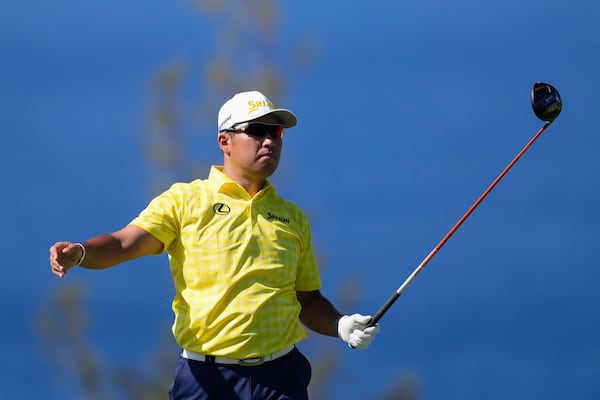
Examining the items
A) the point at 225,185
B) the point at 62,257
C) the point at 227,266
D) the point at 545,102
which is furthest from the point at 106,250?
the point at 545,102

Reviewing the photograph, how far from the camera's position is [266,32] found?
12250 mm

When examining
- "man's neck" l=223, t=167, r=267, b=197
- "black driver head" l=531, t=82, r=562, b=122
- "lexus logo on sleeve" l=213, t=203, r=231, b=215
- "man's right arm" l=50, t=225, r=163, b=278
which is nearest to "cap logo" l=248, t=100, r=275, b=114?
"man's neck" l=223, t=167, r=267, b=197

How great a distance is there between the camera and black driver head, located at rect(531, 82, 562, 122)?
5.59 meters

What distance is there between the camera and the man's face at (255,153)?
536 cm

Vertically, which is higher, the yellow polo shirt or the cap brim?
the cap brim

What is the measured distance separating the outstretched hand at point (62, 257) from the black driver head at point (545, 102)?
2.10 metres

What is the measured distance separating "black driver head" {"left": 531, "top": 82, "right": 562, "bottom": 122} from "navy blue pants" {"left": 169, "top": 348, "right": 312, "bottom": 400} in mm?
1526

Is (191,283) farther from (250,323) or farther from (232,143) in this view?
(232,143)

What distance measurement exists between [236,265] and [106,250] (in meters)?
0.51

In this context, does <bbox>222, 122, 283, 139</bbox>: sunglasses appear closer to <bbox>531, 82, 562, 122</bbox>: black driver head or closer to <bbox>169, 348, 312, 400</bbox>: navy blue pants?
<bbox>169, 348, 312, 400</bbox>: navy blue pants

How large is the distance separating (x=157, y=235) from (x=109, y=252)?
22 cm

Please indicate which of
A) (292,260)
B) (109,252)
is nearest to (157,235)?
(109,252)

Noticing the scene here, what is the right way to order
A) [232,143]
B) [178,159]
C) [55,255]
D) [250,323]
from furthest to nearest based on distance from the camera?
[178,159] < [232,143] < [250,323] < [55,255]

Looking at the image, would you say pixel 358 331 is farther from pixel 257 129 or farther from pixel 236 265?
pixel 257 129
